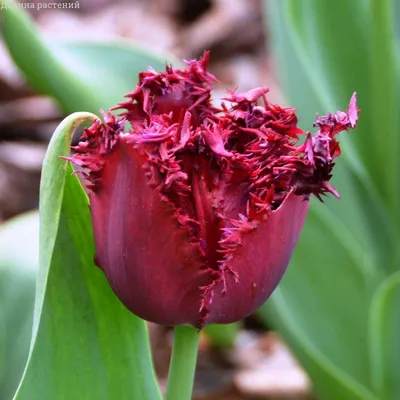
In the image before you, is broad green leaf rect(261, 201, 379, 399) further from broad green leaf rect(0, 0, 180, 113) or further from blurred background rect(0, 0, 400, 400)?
broad green leaf rect(0, 0, 180, 113)

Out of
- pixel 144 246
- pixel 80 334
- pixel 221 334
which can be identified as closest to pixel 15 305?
pixel 80 334

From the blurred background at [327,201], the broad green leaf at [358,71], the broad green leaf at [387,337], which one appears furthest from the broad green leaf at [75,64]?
the broad green leaf at [387,337]

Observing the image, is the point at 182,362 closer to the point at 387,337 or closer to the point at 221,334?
the point at 387,337

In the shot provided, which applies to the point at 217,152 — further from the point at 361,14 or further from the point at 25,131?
the point at 25,131

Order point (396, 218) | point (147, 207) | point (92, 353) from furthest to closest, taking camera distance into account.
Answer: point (396, 218)
point (92, 353)
point (147, 207)

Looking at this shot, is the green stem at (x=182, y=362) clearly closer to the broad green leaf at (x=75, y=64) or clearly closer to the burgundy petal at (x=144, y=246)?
the burgundy petal at (x=144, y=246)

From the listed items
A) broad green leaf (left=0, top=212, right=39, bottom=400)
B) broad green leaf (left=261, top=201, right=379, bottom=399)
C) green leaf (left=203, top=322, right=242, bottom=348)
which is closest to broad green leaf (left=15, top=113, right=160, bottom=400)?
broad green leaf (left=0, top=212, right=39, bottom=400)

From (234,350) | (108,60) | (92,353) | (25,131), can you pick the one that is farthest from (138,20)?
(92,353)
